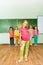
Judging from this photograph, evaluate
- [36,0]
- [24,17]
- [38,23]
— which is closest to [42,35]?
[38,23]

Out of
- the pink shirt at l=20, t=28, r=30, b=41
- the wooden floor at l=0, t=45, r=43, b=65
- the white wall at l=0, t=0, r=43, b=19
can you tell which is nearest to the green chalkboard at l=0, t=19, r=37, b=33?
the white wall at l=0, t=0, r=43, b=19

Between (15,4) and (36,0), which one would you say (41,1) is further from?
(15,4)

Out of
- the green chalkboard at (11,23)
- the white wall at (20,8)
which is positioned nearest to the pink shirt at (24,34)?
the white wall at (20,8)

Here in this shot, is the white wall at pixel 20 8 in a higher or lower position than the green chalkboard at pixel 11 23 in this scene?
higher

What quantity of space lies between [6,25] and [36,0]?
104 inches

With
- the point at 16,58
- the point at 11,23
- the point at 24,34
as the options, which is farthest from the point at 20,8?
the point at 24,34

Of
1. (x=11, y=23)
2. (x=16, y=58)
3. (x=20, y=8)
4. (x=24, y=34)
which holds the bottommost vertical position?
(x=16, y=58)

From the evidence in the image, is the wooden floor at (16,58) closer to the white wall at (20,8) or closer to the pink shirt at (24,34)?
the pink shirt at (24,34)

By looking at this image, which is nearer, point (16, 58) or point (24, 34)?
point (24, 34)

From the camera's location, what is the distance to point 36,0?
10305 mm

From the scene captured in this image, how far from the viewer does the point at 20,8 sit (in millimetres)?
10688

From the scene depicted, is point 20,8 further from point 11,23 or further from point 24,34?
point 24,34

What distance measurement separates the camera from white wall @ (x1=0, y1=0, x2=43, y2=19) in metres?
10.4

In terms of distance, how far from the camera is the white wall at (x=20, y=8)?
10.4 metres
